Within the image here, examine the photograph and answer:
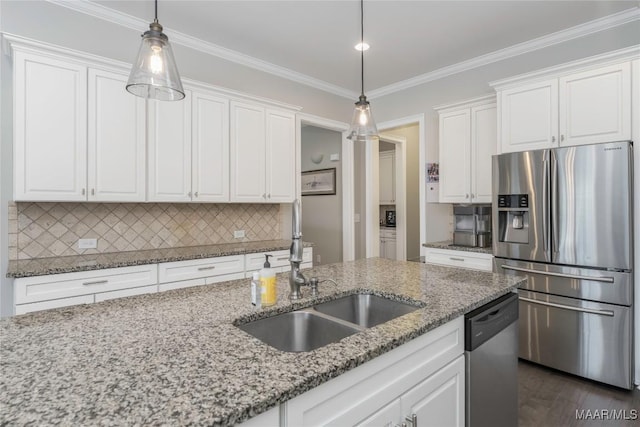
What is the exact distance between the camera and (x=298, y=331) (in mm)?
1405

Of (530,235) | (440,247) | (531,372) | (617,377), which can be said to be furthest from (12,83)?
(617,377)

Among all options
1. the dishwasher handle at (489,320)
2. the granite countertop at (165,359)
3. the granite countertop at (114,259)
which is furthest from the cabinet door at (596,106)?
the granite countertop at (114,259)

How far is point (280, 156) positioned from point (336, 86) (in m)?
1.49

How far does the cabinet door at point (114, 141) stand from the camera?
2439 mm

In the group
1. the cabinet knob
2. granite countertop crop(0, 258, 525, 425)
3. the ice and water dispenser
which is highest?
the ice and water dispenser

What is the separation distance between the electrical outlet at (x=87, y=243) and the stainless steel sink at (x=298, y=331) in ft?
6.95

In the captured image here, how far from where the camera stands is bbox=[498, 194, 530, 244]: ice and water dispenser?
2.81 metres

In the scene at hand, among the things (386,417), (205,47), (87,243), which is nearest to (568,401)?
(386,417)

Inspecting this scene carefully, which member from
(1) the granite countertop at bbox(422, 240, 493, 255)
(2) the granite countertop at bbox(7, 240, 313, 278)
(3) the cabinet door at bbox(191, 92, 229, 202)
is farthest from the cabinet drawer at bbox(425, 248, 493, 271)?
(3) the cabinet door at bbox(191, 92, 229, 202)

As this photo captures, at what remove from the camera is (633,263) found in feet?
7.88

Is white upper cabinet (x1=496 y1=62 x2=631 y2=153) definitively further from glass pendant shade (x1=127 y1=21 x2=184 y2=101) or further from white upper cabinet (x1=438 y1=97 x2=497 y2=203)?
glass pendant shade (x1=127 y1=21 x2=184 y2=101)

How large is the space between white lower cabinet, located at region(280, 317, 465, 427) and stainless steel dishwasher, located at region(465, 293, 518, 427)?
0.20ft

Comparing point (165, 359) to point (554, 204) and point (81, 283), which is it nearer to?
point (81, 283)

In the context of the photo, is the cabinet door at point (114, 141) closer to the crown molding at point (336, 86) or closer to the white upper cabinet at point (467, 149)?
the crown molding at point (336, 86)
